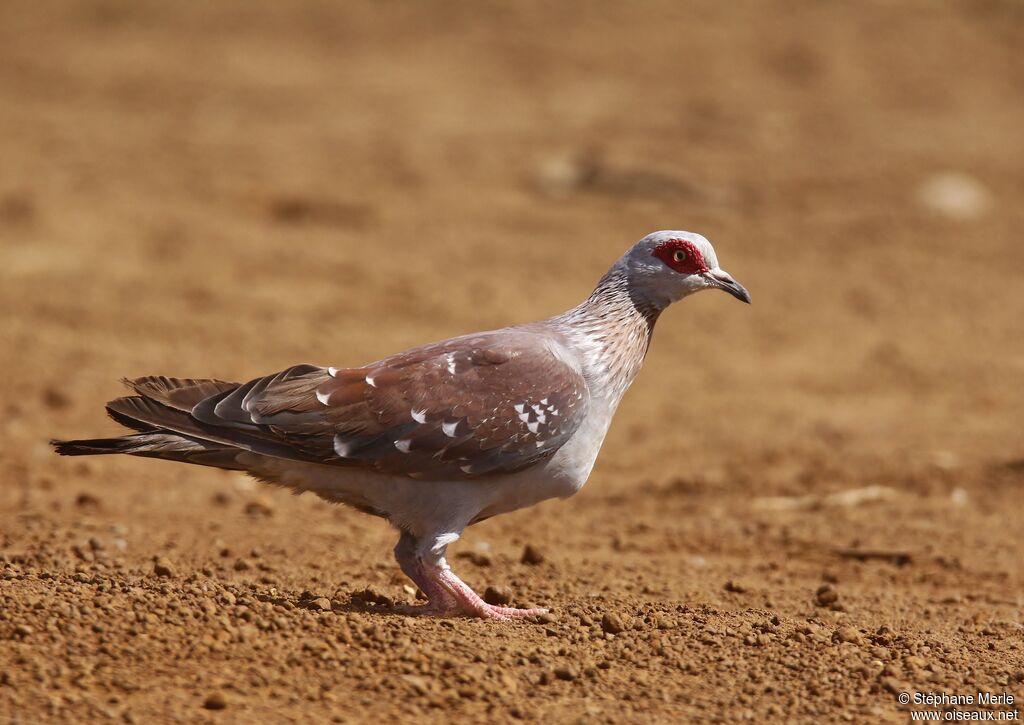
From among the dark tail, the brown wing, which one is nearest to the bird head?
the brown wing

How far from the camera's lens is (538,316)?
13.7 m

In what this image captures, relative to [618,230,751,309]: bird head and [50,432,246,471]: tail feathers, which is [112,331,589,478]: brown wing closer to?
[50,432,246,471]: tail feathers

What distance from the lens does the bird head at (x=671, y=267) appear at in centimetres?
648

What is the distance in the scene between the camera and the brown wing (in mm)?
5844

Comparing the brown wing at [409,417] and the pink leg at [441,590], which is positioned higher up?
the brown wing at [409,417]

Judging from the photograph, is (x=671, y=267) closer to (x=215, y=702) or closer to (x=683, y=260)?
(x=683, y=260)

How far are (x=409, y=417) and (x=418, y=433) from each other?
9 centimetres

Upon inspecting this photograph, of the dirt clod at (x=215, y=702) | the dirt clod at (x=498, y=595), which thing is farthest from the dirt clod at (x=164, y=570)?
the dirt clod at (x=215, y=702)

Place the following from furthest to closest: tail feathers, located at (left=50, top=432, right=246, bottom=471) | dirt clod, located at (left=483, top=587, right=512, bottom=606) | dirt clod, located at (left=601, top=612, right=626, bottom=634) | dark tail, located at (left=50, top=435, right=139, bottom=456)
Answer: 1. dirt clod, located at (left=483, top=587, right=512, bottom=606)
2. tail feathers, located at (left=50, top=432, right=246, bottom=471)
3. dirt clod, located at (left=601, top=612, right=626, bottom=634)
4. dark tail, located at (left=50, top=435, right=139, bottom=456)

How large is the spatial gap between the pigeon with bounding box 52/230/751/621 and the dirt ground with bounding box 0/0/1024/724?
0.50 metres

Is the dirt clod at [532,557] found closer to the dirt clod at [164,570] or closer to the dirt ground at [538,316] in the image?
the dirt ground at [538,316]

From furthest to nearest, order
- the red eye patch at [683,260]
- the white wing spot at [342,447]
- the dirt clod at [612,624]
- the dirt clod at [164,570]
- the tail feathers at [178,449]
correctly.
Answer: the red eye patch at [683,260]
the dirt clod at [164,570]
the white wing spot at [342,447]
the tail feathers at [178,449]
the dirt clod at [612,624]

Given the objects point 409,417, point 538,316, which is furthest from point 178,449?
point 538,316

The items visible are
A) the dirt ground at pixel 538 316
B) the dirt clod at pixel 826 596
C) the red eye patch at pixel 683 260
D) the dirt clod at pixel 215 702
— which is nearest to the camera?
the dirt clod at pixel 215 702
